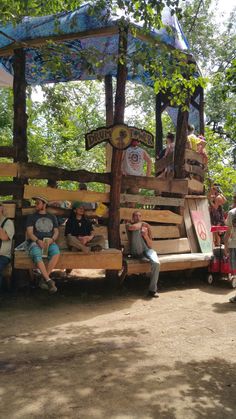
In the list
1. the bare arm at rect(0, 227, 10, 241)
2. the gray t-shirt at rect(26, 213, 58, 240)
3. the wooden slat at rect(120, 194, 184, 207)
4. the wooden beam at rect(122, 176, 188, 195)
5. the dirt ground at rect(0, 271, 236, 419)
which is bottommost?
the dirt ground at rect(0, 271, 236, 419)

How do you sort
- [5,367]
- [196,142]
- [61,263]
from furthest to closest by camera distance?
[196,142] → [61,263] → [5,367]

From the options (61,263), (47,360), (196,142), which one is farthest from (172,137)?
(47,360)

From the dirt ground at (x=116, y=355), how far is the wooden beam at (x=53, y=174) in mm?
2087

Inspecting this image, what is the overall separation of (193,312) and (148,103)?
69.3 feet

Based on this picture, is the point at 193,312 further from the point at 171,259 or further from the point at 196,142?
the point at 196,142

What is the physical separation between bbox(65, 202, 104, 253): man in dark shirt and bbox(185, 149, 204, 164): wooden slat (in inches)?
125

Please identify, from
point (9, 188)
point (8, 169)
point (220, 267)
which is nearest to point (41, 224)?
point (9, 188)

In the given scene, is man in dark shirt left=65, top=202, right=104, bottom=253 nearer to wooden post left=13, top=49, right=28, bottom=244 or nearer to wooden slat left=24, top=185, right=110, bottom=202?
wooden slat left=24, top=185, right=110, bottom=202

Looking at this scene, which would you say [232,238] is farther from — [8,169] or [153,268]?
[8,169]

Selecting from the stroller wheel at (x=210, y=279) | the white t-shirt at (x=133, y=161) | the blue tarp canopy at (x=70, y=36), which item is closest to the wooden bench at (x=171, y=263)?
the stroller wheel at (x=210, y=279)

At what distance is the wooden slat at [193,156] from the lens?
9277 millimetres

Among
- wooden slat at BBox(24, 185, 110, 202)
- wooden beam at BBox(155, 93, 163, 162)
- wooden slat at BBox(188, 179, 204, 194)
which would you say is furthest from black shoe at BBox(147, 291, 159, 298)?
wooden beam at BBox(155, 93, 163, 162)

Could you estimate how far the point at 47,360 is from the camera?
13.8 feet

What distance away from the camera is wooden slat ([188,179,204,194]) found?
30.7ft
